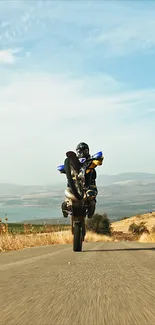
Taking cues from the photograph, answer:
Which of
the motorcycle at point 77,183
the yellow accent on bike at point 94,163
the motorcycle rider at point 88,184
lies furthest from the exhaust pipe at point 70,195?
the yellow accent on bike at point 94,163

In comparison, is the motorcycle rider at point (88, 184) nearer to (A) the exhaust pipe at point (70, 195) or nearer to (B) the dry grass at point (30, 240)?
(A) the exhaust pipe at point (70, 195)

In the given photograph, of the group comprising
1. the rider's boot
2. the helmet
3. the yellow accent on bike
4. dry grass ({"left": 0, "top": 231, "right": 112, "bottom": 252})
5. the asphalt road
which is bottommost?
the asphalt road

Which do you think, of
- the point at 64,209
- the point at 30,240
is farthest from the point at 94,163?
the point at 30,240

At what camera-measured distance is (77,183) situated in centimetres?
966

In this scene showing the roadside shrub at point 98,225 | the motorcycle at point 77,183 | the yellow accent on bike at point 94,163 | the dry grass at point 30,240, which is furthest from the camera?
the roadside shrub at point 98,225

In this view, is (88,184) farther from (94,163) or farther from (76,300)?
(76,300)

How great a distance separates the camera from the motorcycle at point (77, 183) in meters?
9.59

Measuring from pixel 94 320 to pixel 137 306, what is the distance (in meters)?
0.38

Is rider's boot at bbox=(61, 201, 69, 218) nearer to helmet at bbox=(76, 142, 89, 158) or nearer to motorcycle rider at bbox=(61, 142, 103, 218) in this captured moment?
motorcycle rider at bbox=(61, 142, 103, 218)

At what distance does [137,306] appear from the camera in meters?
1.86

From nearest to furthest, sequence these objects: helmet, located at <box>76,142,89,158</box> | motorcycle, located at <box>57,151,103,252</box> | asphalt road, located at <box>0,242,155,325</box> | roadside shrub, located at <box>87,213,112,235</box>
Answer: asphalt road, located at <box>0,242,155,325</box>
motorcycle, located at <box>57,151,103,252</box>
helmet, located at <box>76,142,89,158</box>
roadside shrub, located at <box>87,213,112,235</box>

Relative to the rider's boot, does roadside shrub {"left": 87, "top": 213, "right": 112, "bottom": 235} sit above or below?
above

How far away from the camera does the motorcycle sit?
9.59 meters

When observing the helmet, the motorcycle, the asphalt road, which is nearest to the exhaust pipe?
the motorcycle
